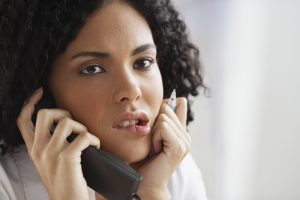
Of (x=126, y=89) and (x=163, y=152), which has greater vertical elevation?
(x=126, y=89)

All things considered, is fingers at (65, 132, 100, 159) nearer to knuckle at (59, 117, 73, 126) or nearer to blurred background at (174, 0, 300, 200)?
knuckle at (59, 117, 73, 126)

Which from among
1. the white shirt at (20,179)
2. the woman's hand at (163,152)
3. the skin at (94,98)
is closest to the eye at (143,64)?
the skin at (94,98)

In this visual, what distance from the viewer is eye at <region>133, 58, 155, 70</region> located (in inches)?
36.0

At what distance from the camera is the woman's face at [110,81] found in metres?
0.85

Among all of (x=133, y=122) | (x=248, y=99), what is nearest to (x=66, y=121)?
(x=133, y=122)

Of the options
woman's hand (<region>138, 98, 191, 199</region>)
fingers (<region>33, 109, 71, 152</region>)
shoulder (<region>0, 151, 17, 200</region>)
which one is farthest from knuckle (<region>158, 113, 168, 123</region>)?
shoulder (<region>0, 151, 17, 200</region>)

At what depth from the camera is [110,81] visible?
856mm

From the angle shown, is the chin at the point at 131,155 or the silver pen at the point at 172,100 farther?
the silver pen at the point at 172,100

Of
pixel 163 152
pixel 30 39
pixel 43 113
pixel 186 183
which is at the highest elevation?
pixel 30 39

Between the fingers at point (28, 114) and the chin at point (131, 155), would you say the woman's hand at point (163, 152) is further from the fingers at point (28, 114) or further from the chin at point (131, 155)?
the fingers at point (28, 114)

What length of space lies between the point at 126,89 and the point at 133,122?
0.07 m

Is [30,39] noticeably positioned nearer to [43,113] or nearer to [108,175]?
[43,113]

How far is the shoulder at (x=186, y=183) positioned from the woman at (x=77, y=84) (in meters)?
0.18

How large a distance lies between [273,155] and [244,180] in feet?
0.39
